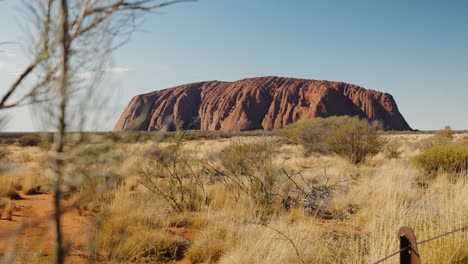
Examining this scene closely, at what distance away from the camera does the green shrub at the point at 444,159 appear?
1001 cm

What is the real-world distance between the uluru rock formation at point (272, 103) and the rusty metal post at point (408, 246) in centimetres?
8834

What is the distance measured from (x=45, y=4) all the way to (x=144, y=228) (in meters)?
3.75

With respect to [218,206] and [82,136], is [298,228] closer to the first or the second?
[218,206]

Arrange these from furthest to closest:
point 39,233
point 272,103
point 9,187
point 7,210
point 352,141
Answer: point 272,103, point 352,141, point 9,187, point 7,210, point 39,233

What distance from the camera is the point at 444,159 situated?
33.5 ft

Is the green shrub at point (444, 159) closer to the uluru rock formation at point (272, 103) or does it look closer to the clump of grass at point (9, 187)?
the clump of grass at point (9, 187)

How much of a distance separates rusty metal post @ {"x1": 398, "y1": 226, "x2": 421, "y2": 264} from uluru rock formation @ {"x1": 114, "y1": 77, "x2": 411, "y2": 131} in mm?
88344

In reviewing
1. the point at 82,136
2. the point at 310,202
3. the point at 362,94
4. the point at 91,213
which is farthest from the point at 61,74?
the point at 362,94

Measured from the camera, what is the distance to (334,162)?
1394 cm

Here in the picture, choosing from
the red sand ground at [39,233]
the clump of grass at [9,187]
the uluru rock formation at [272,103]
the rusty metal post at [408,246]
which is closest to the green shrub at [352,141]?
the red sand ground at [39,233]

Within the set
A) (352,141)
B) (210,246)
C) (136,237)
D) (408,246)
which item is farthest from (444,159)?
(136,237)

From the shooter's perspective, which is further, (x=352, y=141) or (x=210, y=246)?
(x=352, y=141)

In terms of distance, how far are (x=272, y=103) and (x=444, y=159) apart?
3466 inches

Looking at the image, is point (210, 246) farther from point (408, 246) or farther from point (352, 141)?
point (352, 141)
